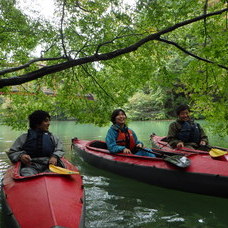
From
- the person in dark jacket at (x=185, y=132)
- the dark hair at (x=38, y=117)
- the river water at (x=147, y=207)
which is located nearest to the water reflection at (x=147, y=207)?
the river water at (x=147, y=207)

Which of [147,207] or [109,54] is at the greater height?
[109,54]

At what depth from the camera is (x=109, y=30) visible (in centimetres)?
468

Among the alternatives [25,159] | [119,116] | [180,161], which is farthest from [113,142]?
[25,159]

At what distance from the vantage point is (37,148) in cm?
376

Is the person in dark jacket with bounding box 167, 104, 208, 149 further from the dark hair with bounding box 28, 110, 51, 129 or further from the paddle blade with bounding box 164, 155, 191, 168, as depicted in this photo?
the dark hair with bounding box 28, 110, 51, 129

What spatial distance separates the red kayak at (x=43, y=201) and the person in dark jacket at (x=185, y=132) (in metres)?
3.07

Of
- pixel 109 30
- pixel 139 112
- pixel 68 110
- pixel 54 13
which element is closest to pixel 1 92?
pixel 68 110

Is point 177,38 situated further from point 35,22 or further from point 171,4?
point 35,22

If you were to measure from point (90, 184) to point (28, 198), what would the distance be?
232cm

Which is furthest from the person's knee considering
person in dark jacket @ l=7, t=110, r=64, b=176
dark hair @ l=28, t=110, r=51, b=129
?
dark hair @ l=28, t=110, r=51, b=129

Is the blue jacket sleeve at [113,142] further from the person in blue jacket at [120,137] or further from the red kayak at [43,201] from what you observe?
the red kayak at [43,201]

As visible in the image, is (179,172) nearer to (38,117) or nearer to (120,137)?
(120,137)

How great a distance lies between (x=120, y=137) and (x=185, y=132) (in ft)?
5.10

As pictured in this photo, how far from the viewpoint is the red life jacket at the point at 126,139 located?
5.10 metres
